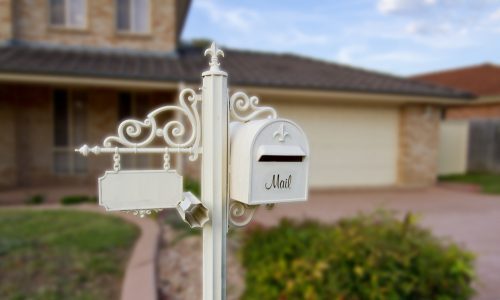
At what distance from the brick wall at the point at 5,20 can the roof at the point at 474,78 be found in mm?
17865

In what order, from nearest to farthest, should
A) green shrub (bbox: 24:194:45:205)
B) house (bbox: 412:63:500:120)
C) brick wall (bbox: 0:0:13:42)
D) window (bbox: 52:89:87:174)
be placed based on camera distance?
green shrub (bbox: 24:194:45:205)
brick wall (bbox: 0:0:13:42)
window (bbox: 52:89:87:174)
house (bbox: 412:63:500:120)

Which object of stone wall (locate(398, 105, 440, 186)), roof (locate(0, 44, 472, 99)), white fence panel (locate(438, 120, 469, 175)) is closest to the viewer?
roof (locate(0, 44, 472, 99))

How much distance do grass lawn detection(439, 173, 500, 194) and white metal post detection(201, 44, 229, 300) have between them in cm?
1094

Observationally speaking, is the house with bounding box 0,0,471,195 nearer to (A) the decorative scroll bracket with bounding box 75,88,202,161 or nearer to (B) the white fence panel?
(B) the white fence panel

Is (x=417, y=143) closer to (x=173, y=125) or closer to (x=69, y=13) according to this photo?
(x=69, y=13)

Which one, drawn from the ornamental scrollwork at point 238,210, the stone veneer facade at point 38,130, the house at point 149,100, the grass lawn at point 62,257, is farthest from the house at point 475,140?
the ornamental scrollwork at point 238,210

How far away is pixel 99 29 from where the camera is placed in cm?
914

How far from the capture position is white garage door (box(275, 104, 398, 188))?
9711 millimetres

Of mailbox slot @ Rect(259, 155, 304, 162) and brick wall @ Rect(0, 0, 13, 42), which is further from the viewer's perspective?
brick wall @ Rect(0, 0, 13, 42)

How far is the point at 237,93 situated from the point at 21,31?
9.57 m

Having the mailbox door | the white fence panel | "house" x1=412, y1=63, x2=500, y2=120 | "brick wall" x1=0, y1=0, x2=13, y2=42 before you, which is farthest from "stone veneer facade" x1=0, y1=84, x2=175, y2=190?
"house" x1=412, y1=63, x2=500, y2=120

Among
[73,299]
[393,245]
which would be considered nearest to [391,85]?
[393,245]

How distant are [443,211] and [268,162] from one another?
24.8 feet

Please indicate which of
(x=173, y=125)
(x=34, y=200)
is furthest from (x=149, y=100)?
(x=173, y=125)
